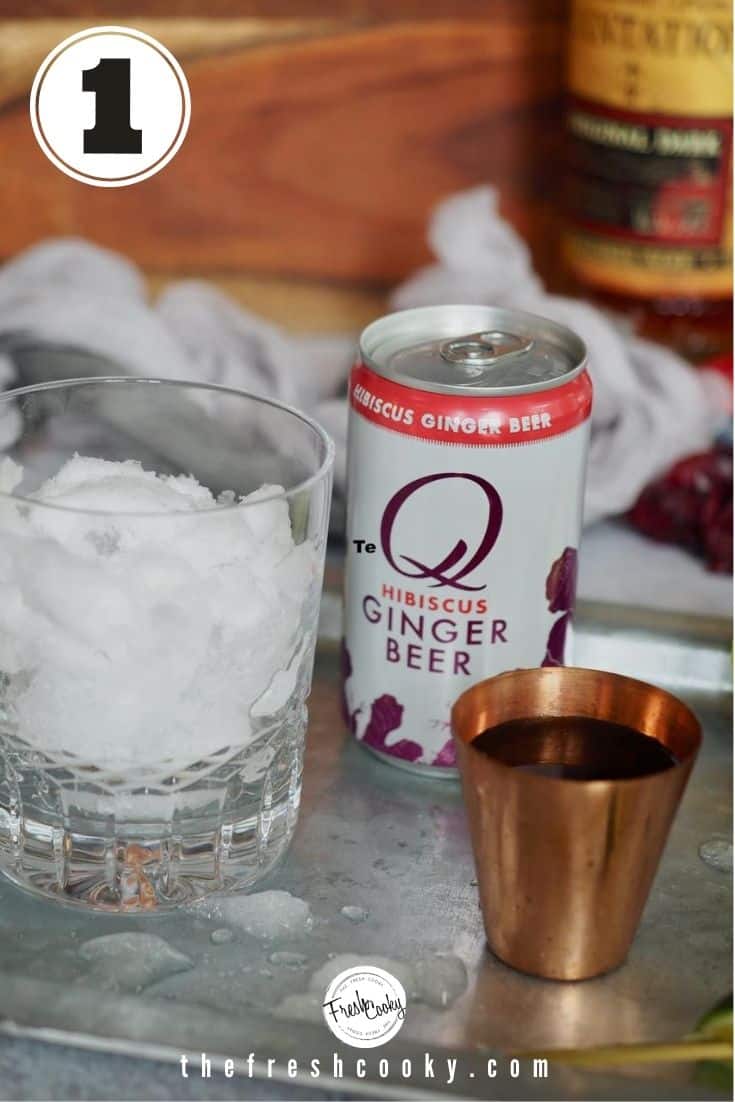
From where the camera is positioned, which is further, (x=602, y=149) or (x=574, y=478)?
(x=602, y=149)

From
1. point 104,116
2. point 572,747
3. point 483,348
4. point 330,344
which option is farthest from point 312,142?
point 572,747

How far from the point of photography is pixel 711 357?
105 cm

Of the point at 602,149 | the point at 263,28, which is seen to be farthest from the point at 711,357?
the point at 263,28

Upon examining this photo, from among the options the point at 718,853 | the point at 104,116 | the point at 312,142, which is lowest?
the point at 718,853

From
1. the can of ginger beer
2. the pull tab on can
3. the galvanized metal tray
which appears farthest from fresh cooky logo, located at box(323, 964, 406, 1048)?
the pull tab on can

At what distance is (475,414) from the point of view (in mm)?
604

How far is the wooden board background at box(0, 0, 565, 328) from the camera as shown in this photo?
3.73 feet

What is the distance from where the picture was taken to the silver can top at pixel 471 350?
63 cm

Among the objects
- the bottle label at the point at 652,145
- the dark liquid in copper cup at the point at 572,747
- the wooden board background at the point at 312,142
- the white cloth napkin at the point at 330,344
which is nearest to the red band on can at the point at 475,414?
the dark liquid in copper cup at the point at 572,747

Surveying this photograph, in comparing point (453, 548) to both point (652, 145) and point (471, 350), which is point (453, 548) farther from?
point (652, 145)

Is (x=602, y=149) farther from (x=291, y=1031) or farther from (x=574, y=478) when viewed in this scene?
(x=291, y=1031)

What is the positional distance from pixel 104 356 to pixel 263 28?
407 mm

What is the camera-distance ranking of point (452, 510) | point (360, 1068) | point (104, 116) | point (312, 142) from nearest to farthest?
point (360, 1068) → point (452, 510) → point (104, 116) → point (312, 142)

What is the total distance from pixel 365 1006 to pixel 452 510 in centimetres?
19
